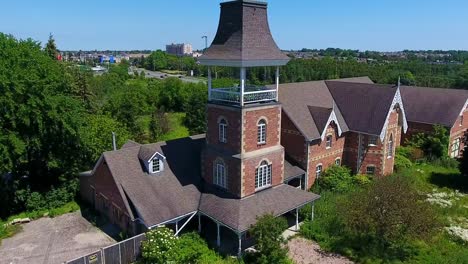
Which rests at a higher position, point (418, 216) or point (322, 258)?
point (418, 216)

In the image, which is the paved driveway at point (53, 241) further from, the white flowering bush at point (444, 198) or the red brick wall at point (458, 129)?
the red brick wall at point (458, 129)

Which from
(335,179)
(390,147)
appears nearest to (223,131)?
(335,179)

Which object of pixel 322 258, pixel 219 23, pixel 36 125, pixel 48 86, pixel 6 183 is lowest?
pixel 322 258

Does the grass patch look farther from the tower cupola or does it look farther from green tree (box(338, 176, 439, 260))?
green tree (box(338, 176, 439, 260))

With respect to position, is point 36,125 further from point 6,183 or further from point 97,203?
point 97,203

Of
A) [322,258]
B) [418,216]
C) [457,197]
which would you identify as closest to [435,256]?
[418,216]

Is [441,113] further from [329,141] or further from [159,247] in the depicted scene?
[159,247]

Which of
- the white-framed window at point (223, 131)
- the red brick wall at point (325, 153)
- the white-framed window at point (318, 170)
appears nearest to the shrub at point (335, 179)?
the white-framed window at point (318, 170)
